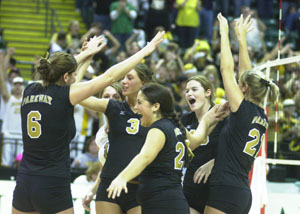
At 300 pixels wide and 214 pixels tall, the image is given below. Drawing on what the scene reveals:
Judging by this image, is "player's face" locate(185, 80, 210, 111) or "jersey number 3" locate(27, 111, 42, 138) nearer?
"jersey number 3" locate(27, 111, 42, 138)

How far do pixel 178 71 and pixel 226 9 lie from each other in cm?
466

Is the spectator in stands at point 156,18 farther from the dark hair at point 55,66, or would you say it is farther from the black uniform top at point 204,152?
the dark hair at point 55,66

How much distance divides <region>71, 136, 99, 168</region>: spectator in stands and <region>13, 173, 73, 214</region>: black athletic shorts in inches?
195

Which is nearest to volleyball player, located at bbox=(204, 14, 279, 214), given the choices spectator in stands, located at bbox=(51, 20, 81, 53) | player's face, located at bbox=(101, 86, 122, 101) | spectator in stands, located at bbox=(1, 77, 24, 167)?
player's face, located at bbox=(101, 86, 122, 101)

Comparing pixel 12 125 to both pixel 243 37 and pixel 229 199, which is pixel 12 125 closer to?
pixel 243 37

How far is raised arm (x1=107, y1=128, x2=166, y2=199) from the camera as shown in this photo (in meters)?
4.61

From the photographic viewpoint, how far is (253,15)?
1555cm

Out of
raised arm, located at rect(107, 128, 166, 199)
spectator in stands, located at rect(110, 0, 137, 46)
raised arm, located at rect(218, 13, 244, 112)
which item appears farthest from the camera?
spectator in stands, located at rect(110, 0, 137, 46)

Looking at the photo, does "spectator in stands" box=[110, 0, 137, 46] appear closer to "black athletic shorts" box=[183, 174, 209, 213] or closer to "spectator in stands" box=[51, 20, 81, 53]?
"spectator in stands" box=[51, 20, 81, 53]

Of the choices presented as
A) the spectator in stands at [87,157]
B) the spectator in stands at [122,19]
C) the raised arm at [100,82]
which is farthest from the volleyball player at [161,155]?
the spectator in stands at [122,19]

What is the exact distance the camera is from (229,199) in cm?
558

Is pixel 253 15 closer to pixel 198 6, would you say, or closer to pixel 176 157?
pixel 198 6

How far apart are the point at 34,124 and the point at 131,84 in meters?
1.06

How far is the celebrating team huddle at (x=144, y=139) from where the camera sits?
504 cm
